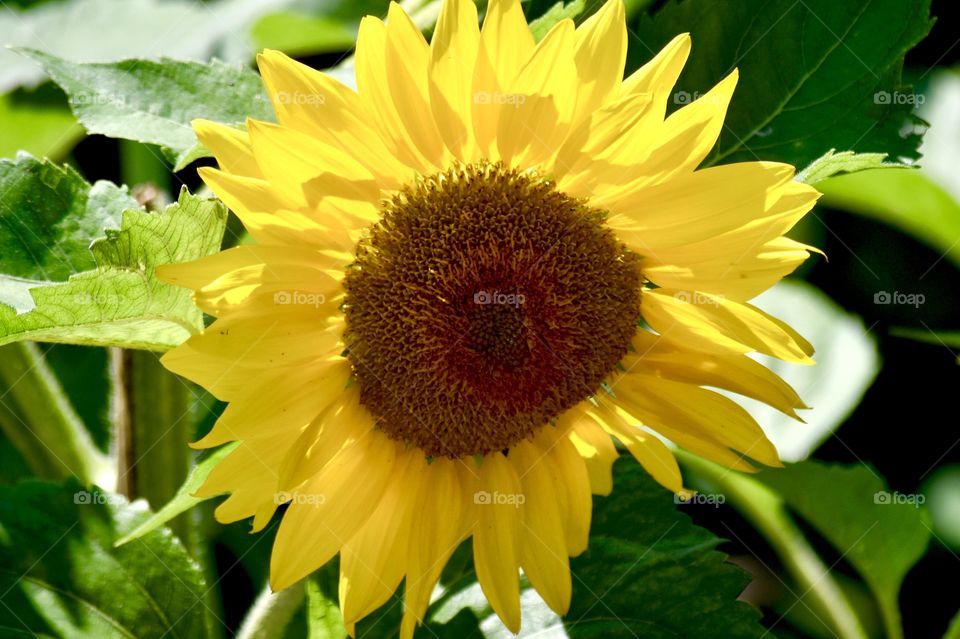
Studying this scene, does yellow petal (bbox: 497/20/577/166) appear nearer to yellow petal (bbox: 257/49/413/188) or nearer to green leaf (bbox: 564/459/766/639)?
yellow petal (bbox: 257/49/413/188)

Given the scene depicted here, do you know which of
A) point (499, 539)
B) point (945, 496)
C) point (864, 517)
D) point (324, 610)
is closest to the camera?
point (499, 539)

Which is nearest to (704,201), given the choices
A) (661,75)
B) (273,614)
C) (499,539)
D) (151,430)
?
(661,75)

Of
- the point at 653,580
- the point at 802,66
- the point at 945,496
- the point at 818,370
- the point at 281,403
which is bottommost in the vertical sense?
the point at 945,496

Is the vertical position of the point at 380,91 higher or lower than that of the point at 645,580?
higher

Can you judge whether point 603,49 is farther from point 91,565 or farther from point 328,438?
point 91,565

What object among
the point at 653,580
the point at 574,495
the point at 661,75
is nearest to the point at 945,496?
the point at 653,580

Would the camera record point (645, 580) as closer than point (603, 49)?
No

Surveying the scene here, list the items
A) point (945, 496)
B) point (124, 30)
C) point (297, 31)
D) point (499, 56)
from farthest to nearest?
point (945, 496), point (124, 30), point (297, 31), point (499, 56)

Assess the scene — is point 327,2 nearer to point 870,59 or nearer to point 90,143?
point 90,143

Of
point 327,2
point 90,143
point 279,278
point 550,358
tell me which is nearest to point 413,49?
point 279,278

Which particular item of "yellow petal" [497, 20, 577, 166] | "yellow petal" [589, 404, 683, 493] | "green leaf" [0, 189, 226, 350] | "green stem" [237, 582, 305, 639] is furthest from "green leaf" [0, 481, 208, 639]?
"yellow petal" [497, 20, 577, 166]
